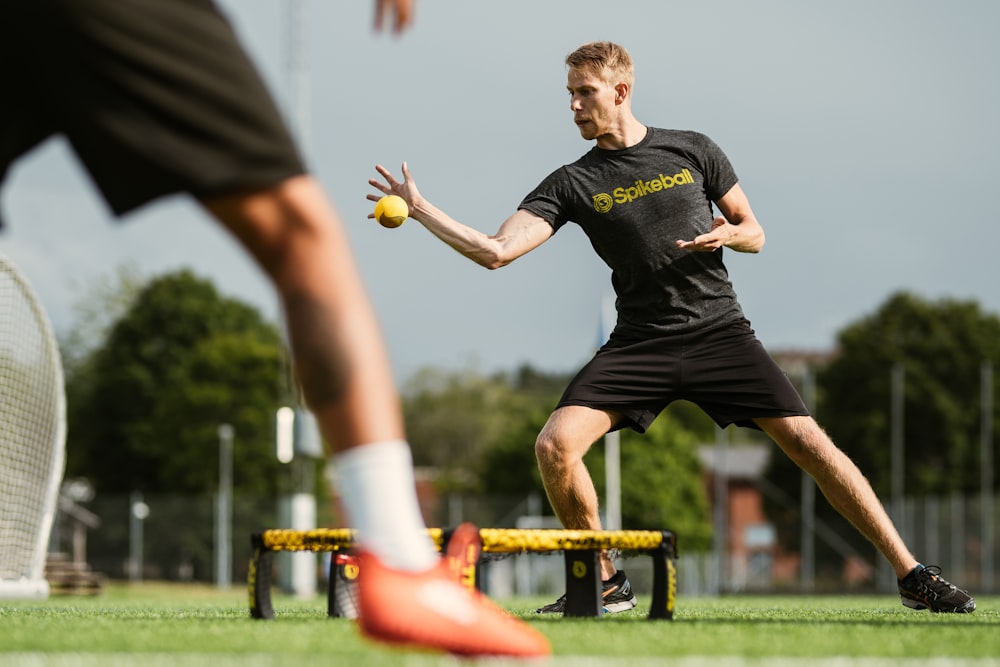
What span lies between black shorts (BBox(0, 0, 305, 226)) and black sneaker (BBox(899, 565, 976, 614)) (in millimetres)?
3931

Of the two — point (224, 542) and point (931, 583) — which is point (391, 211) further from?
point (224, 542)

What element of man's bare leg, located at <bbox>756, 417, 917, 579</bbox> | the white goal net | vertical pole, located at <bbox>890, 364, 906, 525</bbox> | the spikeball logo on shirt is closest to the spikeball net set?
man's bare leg, located at <bbox>756, 417, 917, 579</bbox>

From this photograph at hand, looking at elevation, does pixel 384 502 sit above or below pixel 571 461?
below

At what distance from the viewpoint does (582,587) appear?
212 inches

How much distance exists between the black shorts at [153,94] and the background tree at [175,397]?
5859 centimetres

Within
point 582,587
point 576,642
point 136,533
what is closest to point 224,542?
point 136,533

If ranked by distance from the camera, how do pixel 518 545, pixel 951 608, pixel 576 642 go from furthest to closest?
pixel 951 608, pixel 518 545, pixel 576 642

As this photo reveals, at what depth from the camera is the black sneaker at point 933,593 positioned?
5.86 meters

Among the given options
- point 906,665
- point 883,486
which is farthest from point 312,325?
point 883,486

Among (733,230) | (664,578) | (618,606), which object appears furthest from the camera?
(618,606)

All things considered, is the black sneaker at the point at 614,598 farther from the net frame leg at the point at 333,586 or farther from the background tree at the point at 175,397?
the background tree at the point at 175,397

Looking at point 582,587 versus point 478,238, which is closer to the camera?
point 582,587

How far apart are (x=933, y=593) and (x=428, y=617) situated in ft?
11.8

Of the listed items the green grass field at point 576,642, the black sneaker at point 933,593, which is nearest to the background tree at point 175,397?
the black sneaker at point 933,593
